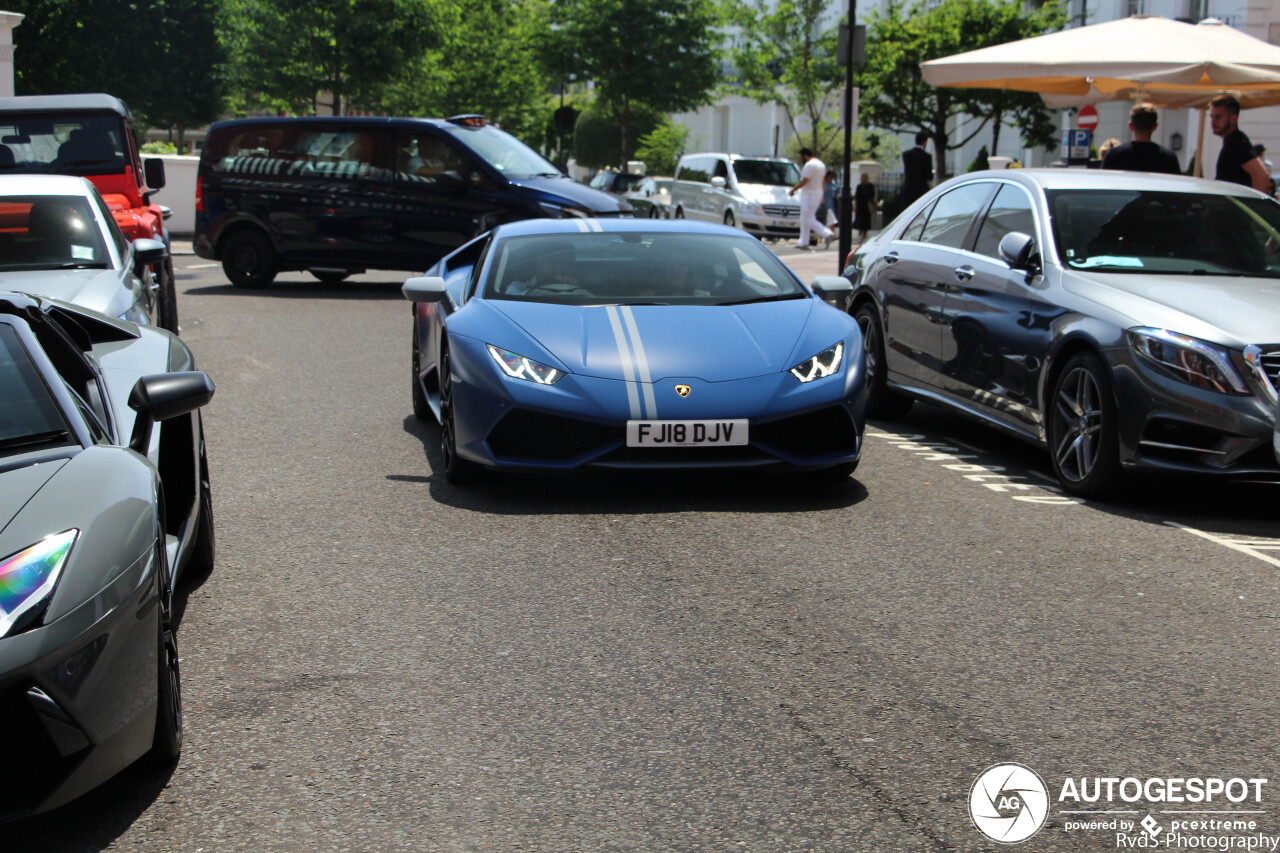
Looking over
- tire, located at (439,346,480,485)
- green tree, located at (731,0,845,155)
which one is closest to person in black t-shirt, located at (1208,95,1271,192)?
tire, located at (439,346,480,485)

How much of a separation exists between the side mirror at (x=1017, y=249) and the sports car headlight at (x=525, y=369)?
2463 mm

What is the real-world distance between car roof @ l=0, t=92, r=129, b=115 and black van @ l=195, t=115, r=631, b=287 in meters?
2.79

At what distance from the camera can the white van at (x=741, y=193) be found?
3077 centimetres

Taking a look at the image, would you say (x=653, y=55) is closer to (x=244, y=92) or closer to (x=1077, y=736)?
(x=244, y=92)

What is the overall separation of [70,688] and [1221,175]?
10497 mm

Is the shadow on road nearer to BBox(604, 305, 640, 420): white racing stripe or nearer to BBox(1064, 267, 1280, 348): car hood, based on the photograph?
BBox(604, 305, 640, 420): white racing stripe

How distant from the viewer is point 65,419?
12.0 feet

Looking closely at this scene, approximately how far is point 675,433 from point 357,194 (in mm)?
11795

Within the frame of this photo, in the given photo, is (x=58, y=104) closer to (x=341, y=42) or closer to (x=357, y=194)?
(x=357, y=194)

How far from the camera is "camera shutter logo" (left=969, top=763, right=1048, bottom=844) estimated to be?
3.25m

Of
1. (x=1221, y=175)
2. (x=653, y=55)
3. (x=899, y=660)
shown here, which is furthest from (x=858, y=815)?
(x=653, y=55)

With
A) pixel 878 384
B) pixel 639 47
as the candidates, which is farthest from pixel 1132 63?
pixel 639 47

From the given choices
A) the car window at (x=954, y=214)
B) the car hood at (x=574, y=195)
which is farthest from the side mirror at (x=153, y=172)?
the car window at (x=954, y=214)

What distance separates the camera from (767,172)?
32.6m
